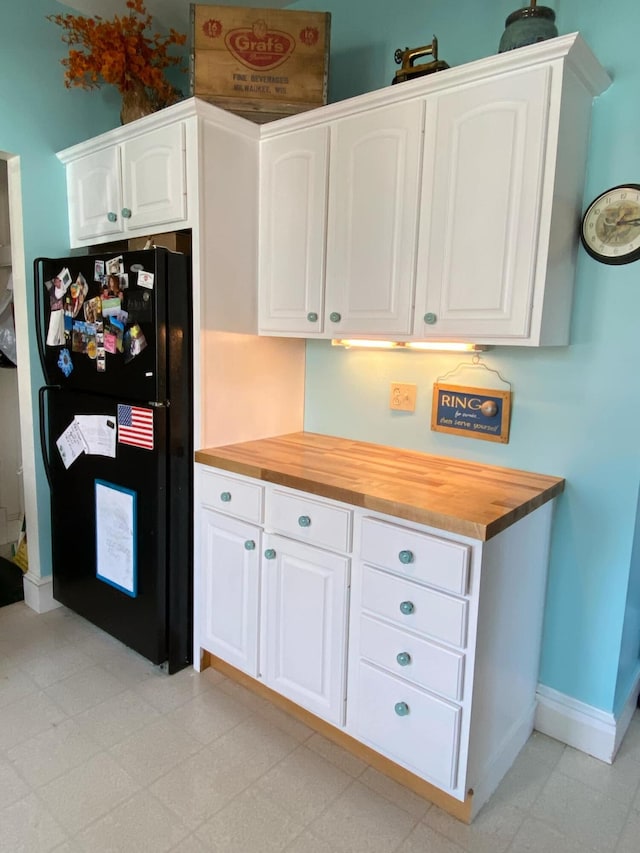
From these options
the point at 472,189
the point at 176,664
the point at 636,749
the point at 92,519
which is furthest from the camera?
the point at 92,519

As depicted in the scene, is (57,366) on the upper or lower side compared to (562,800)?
upper

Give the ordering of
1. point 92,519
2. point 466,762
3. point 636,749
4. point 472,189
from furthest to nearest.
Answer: point 92,519 < point 636,749 < point 472,189 < point 466,762

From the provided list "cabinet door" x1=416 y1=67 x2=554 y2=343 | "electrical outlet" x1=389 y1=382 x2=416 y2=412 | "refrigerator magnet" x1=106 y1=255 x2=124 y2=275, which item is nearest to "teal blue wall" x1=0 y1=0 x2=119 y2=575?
"refrigerator magnet" x1=106 y1=255 x2=124 y2=275

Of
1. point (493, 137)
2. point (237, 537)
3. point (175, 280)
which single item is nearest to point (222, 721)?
point (237, 537)

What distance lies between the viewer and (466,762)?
1.48 m

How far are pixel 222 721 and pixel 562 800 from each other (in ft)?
3.62

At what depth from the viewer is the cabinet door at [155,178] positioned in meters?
1.97

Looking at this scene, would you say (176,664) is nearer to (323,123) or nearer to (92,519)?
(92,519)

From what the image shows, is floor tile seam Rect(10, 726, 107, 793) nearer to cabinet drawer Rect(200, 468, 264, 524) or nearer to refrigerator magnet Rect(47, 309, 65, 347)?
cabinet drawer Rect(200, 468, 264, 524)

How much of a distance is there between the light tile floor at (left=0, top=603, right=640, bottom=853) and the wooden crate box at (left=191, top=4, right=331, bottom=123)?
224cm

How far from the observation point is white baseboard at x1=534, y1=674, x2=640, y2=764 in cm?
181

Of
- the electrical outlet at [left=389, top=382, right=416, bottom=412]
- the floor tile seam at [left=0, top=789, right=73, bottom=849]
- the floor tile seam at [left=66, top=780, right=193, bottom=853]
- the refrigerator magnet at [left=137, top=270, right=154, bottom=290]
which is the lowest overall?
the floor tile seam at [left=0, top=789, right=73, bottom=849]

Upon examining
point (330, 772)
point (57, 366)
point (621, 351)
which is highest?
point (621, 351)

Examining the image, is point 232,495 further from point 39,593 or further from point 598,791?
point 598,791
